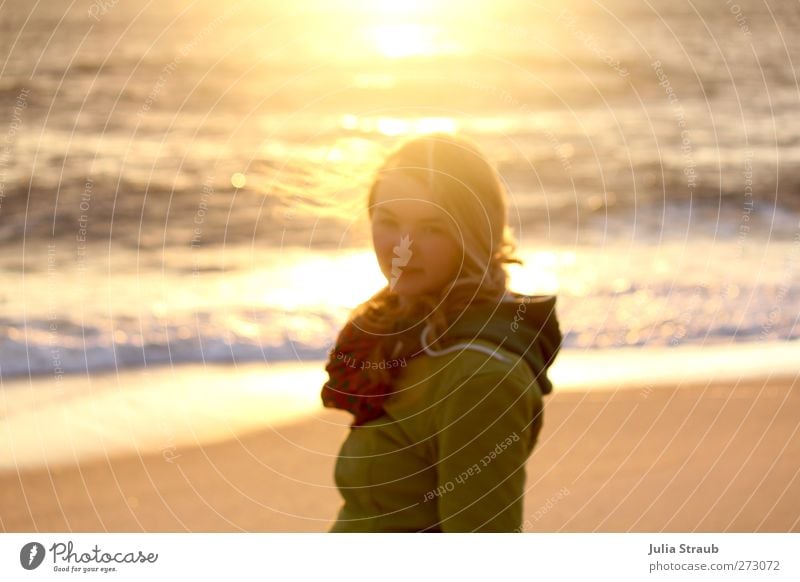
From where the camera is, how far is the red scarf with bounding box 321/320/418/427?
2227 millimetres

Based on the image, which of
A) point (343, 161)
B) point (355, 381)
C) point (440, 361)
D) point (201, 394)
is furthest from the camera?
point (343, 161)

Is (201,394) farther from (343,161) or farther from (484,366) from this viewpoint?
(484,366)

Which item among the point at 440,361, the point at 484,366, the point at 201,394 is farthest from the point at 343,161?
the point at 484,366

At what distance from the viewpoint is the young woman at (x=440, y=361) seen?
2020mm

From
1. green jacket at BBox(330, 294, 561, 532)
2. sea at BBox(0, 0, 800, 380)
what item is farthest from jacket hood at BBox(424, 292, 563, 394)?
sea at BBox(0, 0, 800, 380)

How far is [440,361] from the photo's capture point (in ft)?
7.05

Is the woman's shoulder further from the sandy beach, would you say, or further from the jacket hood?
the sandy beach

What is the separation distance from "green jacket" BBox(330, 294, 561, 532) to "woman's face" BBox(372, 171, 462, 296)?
191mm

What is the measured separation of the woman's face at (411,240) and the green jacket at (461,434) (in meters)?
0.19

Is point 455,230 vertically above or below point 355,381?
above

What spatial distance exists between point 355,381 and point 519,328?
0.36 meters

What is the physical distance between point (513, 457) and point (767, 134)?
8.95 meters

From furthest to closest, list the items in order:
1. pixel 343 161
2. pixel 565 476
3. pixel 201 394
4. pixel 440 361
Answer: pixel 343 161
pixel 201 394
pixel 565 476
pixel 440 361
